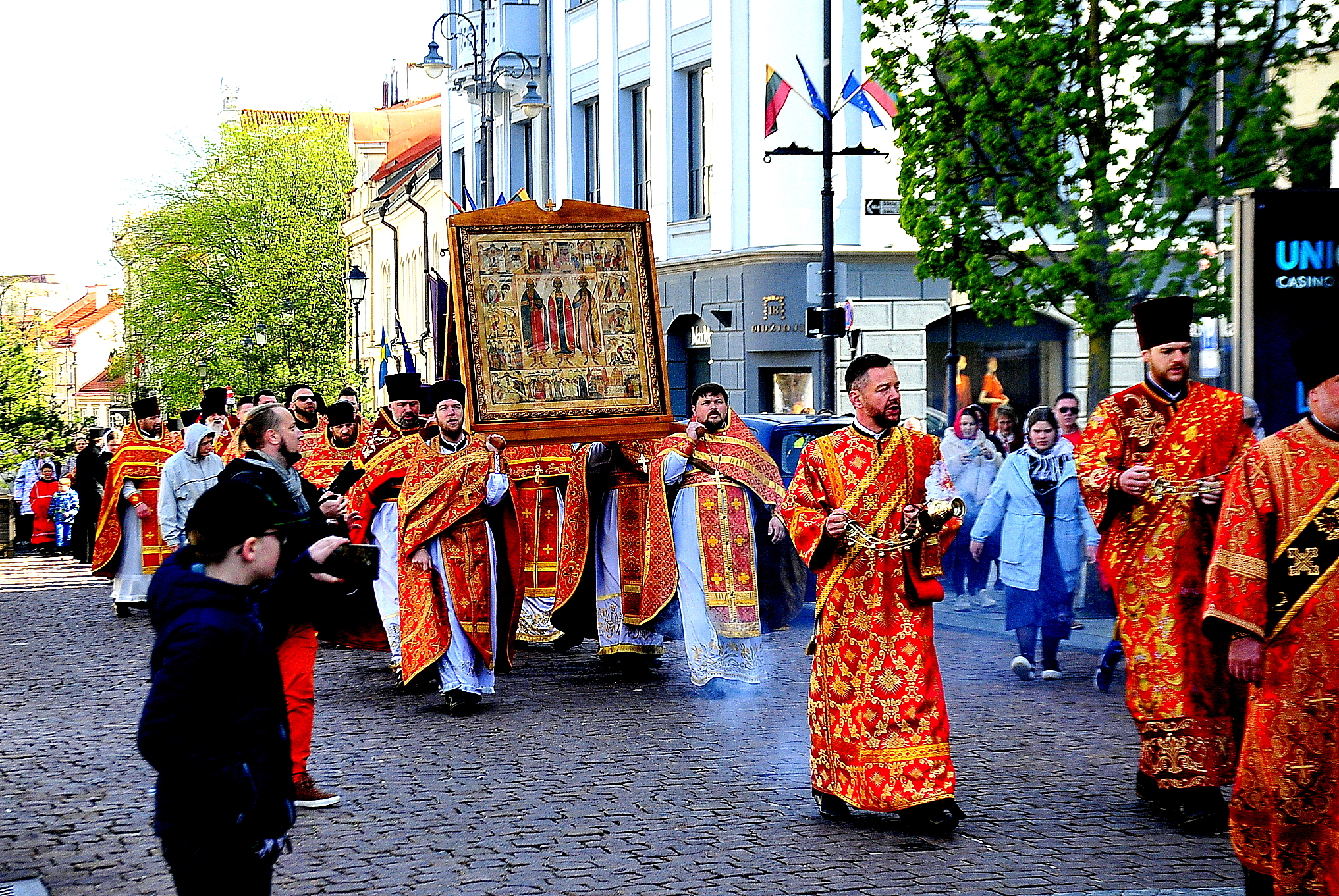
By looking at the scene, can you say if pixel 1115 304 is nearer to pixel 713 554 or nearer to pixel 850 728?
pixel 713 554

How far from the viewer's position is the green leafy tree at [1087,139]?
1435 centimetres

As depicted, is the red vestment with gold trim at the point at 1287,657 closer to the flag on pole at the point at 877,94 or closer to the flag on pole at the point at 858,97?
the flag on pole at the point at 877,94

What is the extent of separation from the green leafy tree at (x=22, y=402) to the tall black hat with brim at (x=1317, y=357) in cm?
2690

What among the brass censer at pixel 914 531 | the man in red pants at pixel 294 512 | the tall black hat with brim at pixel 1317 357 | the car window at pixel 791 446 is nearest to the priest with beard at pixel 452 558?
the man in red pants at pixel 294 512

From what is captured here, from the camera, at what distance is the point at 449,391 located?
10641mm

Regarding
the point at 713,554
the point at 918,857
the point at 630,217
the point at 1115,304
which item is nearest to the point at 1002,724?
the point at 713,554

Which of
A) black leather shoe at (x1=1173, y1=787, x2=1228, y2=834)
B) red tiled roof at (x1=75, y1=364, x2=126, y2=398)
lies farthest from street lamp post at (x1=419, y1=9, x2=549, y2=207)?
red tiled roof at (x1=75, y1=364, x2=126, y2=398)

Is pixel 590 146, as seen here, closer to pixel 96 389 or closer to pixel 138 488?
pixel 138 488

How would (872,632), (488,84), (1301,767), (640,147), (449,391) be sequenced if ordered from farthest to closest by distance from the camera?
1. (640,147)
2. (488,84)
3. (449,391)
4. (872,632)
5. (1301,767)

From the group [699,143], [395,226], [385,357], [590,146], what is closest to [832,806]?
[699,143]

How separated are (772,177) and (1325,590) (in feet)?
69.6

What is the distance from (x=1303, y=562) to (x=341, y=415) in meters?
10.3

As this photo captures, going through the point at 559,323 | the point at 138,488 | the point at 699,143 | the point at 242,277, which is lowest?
the point at 138,488

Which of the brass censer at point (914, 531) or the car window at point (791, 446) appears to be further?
the car window at point (791, 446)
